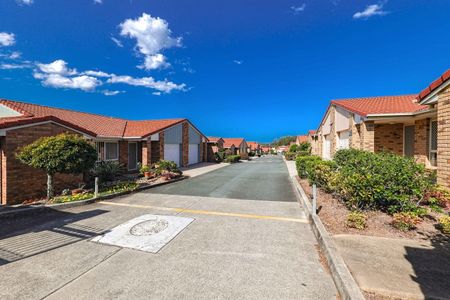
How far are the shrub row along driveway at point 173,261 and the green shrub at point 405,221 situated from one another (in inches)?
71.8

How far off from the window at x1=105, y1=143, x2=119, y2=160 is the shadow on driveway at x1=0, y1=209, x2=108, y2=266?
316 inches

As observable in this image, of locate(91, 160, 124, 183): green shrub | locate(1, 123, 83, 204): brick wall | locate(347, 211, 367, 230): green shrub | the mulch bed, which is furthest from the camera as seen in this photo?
locate(91, 160, 124, 183): green shrub

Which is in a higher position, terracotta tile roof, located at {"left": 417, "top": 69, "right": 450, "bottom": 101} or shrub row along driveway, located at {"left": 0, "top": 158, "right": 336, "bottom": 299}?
terracotta tile roof, located at {"left": 417, "top": 69, "right": 450, "bottom": 101}

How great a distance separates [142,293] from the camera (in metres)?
2.89

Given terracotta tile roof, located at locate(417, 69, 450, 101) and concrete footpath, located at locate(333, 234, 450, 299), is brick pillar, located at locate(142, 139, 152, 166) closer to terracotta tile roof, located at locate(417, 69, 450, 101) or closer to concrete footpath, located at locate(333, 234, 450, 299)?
concrete footpath, located at locate(333, 234, 450, 299)

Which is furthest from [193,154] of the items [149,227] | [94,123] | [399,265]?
[399,265]

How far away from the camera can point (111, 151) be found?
565 inches

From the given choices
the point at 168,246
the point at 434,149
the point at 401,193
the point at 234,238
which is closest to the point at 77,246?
the point at 168,246

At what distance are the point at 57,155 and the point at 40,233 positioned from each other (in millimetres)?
3498

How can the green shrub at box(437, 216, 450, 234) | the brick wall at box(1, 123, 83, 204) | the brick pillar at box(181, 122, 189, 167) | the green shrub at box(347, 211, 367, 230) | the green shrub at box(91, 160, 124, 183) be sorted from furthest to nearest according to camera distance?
the brick pillar at box(181, 122, 189, 167) → the green shrub at box(91, 160, 124, 183) → the brick wall at box(1, 123, 83, 204) → the green shrub at box(347, 211, 367, 230) → the green shrub at box(437, 216, 450, 234)

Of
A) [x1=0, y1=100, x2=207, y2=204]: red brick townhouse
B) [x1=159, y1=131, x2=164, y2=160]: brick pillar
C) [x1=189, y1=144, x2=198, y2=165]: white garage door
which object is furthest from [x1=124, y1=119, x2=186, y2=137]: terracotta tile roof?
[x1=189, y1=144, x2=198, y2=165]: white garage door

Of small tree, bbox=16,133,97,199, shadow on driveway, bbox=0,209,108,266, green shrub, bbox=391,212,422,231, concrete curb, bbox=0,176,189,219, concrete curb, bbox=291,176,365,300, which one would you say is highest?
small tree, bbox=16,133,97,199

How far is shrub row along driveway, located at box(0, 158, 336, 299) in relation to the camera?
2.93 m

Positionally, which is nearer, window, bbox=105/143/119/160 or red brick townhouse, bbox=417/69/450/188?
red brick townhouse, bbox=417/69/450/188
